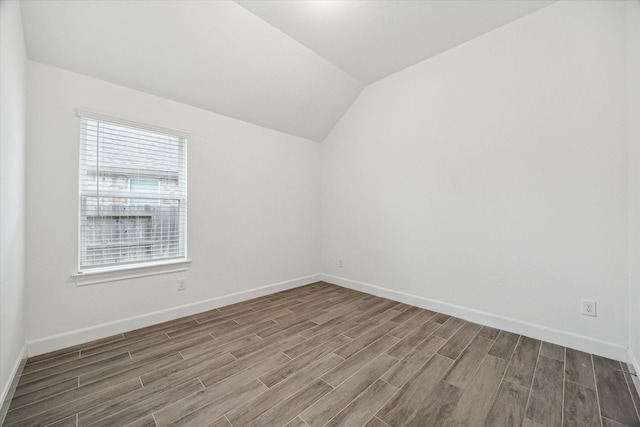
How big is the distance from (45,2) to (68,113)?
765 mm

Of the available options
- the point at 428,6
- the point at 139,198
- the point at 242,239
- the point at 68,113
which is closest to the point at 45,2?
the point at 68,113

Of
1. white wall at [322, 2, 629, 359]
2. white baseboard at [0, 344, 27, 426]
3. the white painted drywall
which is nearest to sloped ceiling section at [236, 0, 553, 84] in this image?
white wall at [322, 2, 629, 359]

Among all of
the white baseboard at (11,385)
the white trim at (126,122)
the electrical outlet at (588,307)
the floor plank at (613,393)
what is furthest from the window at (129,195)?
the electrical outlet at (588,307)

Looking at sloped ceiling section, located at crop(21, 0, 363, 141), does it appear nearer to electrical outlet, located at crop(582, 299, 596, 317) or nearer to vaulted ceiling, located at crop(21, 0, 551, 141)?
vaulted ceiling, located at crop(21, 0, 551, 141)

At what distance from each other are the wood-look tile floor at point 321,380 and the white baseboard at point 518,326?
0.08m

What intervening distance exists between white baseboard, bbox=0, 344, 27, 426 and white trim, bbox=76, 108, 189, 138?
1895 millimetres

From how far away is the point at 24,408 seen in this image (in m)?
1.55

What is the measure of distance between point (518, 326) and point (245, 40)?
3.81 metres

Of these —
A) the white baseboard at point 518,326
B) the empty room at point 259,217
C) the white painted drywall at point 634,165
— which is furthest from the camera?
the white baseboard at point 518,326

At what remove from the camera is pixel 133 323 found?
2562mm

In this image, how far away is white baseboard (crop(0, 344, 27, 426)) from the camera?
4.97 ft

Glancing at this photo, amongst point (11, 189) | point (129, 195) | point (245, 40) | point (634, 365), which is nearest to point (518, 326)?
point (634, 365)

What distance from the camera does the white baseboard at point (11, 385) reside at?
1.51m

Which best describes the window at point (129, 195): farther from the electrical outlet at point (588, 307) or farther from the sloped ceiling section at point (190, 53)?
the electrical outlet at point (588, 307)
